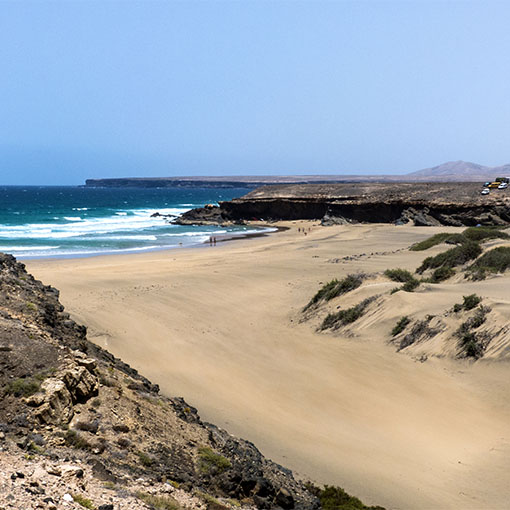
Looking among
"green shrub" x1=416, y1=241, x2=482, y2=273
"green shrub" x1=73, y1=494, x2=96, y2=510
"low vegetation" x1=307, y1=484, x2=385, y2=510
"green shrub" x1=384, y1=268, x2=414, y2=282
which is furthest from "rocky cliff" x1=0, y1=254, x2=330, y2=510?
"green shrub" x1=416, y1=241, x2=482, y2=273

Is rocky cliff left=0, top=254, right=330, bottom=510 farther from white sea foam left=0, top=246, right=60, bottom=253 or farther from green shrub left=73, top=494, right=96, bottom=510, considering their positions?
white sea foam left=0, top=246, right=60, bottom=253

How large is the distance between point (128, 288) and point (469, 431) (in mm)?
15183

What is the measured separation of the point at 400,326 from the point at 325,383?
3.20 metres

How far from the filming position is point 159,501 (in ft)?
16.1

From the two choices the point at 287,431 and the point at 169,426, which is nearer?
the point at 169,426

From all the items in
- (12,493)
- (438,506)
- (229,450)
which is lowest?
(438,506)

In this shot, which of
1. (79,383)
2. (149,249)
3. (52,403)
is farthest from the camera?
(149,249)

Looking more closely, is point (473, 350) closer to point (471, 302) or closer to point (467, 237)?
point (471, 302)

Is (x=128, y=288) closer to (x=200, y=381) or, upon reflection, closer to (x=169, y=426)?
(x=200, y=381)

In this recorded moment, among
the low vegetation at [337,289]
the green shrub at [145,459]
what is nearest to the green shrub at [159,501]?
the green shrub at [145,459]

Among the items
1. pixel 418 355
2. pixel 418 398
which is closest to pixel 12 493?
pixel 418 398

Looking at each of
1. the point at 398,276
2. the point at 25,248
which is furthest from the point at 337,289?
the point at 25,248

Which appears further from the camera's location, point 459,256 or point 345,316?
point 459,256

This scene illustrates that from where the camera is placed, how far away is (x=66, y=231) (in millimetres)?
57656
